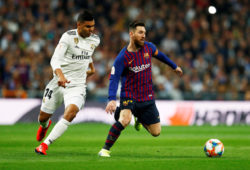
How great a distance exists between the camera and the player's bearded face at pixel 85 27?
8.97m

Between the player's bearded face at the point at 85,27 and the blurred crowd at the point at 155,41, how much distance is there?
10.3 meters

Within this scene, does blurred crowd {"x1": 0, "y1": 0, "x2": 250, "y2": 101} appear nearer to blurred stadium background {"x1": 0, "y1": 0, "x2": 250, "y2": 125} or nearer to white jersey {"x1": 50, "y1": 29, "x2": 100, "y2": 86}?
blurred stadium background {"x1": 0, "y1": 0, "x2": 250, "y2": 125}

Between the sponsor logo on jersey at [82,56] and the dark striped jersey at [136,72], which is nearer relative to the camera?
the dark striped jersey at [136,72]

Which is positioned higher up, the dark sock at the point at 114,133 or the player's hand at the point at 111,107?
the player's hand at the point at 111,107

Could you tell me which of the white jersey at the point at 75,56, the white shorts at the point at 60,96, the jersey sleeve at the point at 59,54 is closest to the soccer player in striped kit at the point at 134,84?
the white shorts at the point at 60,96

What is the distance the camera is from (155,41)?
878 inches

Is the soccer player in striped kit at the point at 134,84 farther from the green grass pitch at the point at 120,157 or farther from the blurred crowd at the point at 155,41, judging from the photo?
the blurred crowd at the point at 155,41

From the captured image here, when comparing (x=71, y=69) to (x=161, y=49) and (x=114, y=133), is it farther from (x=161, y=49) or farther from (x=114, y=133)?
(x=161, y=49)

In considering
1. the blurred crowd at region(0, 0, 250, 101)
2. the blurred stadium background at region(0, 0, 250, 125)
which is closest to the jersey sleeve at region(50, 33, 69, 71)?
the blurred stadium background at region(0, 0, 250, 125)

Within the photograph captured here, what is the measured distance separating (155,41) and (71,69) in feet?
43.7

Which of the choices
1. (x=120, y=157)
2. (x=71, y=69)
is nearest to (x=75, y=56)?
(x=71, y=69)

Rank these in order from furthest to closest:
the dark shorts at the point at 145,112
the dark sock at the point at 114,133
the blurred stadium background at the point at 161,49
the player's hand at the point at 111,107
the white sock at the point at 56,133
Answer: the blurred stadium background at the point at 161,49
the dark shorts at the point at 145,112
the white sock at the point at 56,133
the dark sock at the point at 114,133
the player's hand at the point at 111,107

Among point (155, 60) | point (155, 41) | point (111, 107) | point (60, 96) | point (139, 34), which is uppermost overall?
point (139, 34)

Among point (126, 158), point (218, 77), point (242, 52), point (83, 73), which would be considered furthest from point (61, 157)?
point (242, 52)
